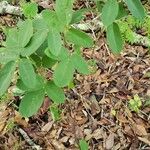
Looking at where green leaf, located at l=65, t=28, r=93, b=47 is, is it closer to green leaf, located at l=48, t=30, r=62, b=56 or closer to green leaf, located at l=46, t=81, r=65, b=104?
green leaf, located at l=48, t=30, r=62, b=56

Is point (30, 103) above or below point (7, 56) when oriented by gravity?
below

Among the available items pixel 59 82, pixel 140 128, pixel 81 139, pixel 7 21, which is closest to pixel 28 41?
pixel 59 82

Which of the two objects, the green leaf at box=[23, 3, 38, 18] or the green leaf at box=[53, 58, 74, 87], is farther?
the green leaf at box=[23, 3, 38, 18]

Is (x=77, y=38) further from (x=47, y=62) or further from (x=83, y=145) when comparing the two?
(x=83, y=145)

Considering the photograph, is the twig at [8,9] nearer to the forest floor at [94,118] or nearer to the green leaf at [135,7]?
the forest floor at [94,118]

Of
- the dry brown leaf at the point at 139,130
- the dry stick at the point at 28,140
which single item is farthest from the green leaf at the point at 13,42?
the dry brown leaf at the point at 139,130

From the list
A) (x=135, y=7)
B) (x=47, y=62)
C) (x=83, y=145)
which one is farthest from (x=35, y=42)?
(x=83, y=145)

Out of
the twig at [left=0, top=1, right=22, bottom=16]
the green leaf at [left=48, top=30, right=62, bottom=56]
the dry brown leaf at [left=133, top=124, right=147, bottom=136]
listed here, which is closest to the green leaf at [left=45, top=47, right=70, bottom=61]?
the green leaf at [left=48, top=30, right=62, bottom=56]
